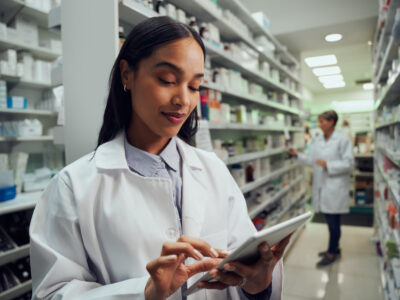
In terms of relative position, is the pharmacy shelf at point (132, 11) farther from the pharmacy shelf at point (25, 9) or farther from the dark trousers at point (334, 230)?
the dark trousers at point (334, 230)

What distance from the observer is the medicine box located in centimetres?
366

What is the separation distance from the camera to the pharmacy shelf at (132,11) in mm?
1537

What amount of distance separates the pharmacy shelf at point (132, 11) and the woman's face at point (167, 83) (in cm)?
73

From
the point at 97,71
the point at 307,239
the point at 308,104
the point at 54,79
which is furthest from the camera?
the point at 308,104

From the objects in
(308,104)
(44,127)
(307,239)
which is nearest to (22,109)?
(44,127)

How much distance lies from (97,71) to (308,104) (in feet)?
41.8

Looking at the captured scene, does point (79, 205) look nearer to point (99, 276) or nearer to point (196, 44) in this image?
point (99, 276)

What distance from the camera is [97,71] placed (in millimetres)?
1455

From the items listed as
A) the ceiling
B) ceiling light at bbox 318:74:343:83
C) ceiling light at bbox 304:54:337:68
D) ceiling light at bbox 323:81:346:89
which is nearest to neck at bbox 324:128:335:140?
the ceiling

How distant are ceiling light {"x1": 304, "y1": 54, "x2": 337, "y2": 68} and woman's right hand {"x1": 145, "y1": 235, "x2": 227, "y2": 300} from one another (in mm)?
6964

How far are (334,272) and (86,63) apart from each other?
3687mm

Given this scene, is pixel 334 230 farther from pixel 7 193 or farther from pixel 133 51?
pixel 133 51

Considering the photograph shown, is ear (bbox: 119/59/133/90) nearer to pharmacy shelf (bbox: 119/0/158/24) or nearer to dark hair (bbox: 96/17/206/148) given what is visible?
dark hair (bbox: 96/17/206/148)

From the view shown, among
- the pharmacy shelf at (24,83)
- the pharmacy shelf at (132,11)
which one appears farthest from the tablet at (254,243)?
the pharmacy shelf at (24,83)
